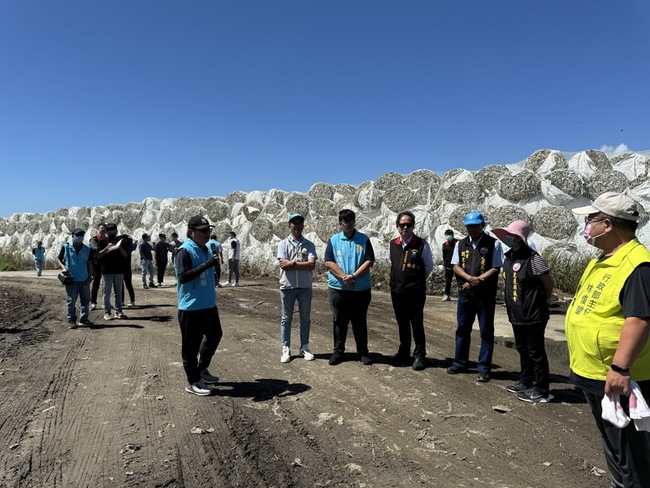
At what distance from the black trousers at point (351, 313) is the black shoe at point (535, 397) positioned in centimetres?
187

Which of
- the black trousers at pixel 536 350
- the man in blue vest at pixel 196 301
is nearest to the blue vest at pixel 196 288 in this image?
the man in blue vest at pixel 196 301

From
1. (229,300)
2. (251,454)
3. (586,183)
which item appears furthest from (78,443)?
(586,183)

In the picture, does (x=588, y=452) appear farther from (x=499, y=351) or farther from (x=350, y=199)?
(x=350, y=199)

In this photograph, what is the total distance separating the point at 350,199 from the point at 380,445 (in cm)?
1197

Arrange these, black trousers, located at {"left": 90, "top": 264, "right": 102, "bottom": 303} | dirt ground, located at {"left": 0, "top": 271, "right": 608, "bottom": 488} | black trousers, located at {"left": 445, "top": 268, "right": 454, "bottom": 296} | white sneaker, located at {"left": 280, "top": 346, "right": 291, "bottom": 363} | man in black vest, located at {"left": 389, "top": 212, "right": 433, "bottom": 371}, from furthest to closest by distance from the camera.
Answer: black trousers, located at {"left": 445, "top": 268, "right": 454, "bottom": 296} → black trousers, located at {"left": 90, "top": 264, "right": 102, "bottom": 303} → white sneaker, located at {"left": 280, "top": 346, "right": 291, "bottom": 363} → man in black vest, located at {"left": 389, "top": 212, "right": 433, "bottom": 371} → dirt ground, located at {"left": 0, "top": 271, "right": 608, "bottom": 488}

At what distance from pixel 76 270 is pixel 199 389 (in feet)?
14.2

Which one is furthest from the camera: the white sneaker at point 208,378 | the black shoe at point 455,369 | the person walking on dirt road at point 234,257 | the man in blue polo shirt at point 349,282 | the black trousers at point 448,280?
the person walking on dirt road at point 234,257

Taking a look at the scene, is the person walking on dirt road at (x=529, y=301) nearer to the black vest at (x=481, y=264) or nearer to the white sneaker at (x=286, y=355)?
the black vest at (x=481, y=264)

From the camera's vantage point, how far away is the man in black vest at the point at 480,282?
185 inches

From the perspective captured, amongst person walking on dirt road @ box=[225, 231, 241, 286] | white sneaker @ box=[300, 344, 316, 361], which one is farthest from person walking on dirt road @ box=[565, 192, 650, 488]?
person walking on dirt road @ box=[225, 231, 241, 286]

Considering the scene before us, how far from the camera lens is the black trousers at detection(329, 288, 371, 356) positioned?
5352 mm

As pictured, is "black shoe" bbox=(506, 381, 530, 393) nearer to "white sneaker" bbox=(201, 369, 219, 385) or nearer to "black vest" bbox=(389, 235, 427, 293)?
"black vest" bbox=(389, 235, 427, 293)

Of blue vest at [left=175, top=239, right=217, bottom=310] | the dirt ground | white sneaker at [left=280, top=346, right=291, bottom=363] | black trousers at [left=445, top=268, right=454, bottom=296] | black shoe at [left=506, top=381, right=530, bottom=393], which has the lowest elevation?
the dirt ground

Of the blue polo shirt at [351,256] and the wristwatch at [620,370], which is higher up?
the blue polo shirt at [351,256]
